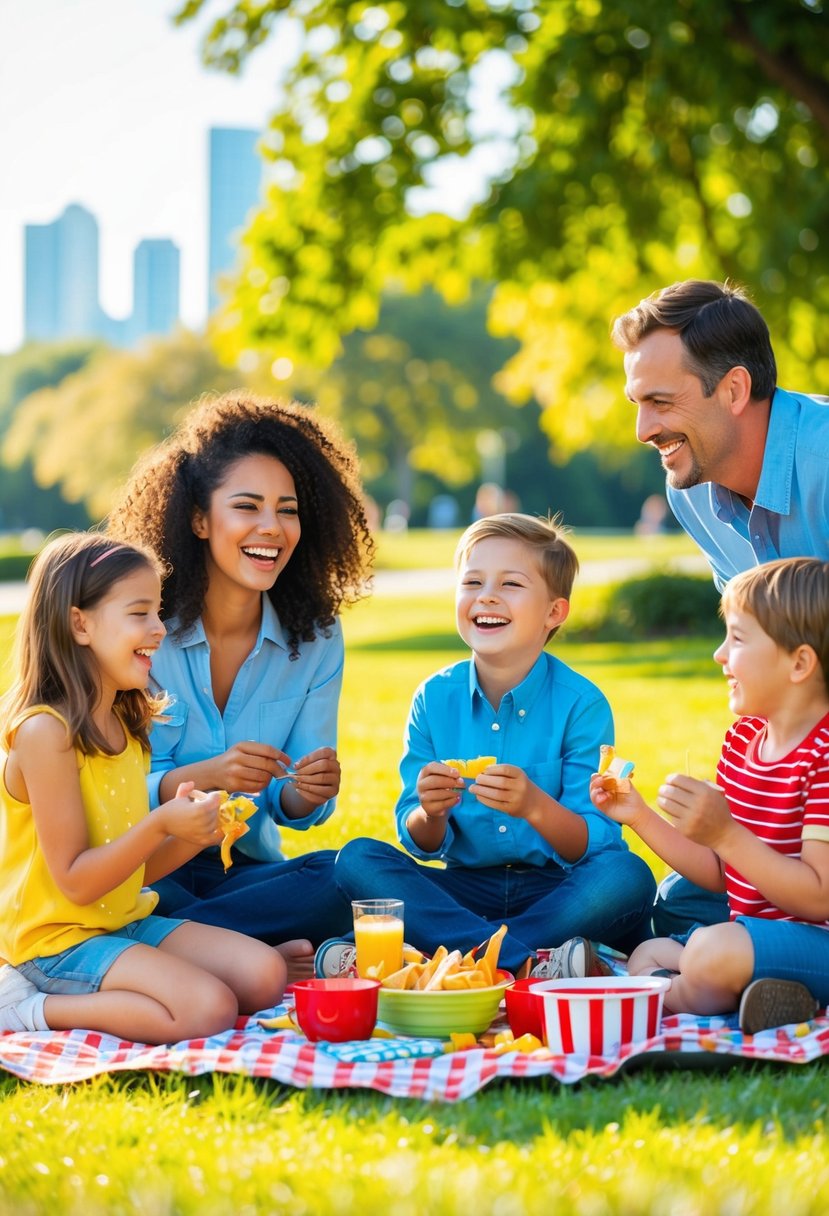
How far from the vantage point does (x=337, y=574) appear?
4754mm

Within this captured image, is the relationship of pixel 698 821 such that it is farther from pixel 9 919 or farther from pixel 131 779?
pixel 9 919

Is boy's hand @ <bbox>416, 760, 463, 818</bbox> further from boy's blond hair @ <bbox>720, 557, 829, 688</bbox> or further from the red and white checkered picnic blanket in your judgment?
boy's blond hair @ <bbox>720, 557, 829, 688</bbox>

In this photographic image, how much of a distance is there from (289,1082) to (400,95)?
34.6ft

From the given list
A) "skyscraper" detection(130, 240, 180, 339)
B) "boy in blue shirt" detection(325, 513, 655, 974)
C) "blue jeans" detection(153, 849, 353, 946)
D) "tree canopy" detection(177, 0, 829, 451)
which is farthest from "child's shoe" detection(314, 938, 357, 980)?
"skyscraper" detection(130, 240, 180, 339)

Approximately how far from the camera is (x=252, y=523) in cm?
437

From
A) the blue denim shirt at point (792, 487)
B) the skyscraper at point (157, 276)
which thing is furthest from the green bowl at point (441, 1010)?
the skyscraper at point (157, 276)

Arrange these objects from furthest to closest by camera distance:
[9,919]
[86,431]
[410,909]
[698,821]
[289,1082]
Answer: [86,431]
[410,909]
[9,919]
[698,821]
[289,1082]

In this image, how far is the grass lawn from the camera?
2.36 meters

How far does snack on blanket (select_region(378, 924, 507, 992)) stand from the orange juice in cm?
4

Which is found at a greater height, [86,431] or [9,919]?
[86,431]

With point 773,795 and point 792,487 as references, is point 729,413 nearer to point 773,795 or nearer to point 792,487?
point 792,487

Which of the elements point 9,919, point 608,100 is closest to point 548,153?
point 608,100

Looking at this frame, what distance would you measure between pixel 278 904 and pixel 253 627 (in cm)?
87

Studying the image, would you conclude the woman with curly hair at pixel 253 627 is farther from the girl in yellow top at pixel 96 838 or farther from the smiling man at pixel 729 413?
the smiling man at pixel 729 413
